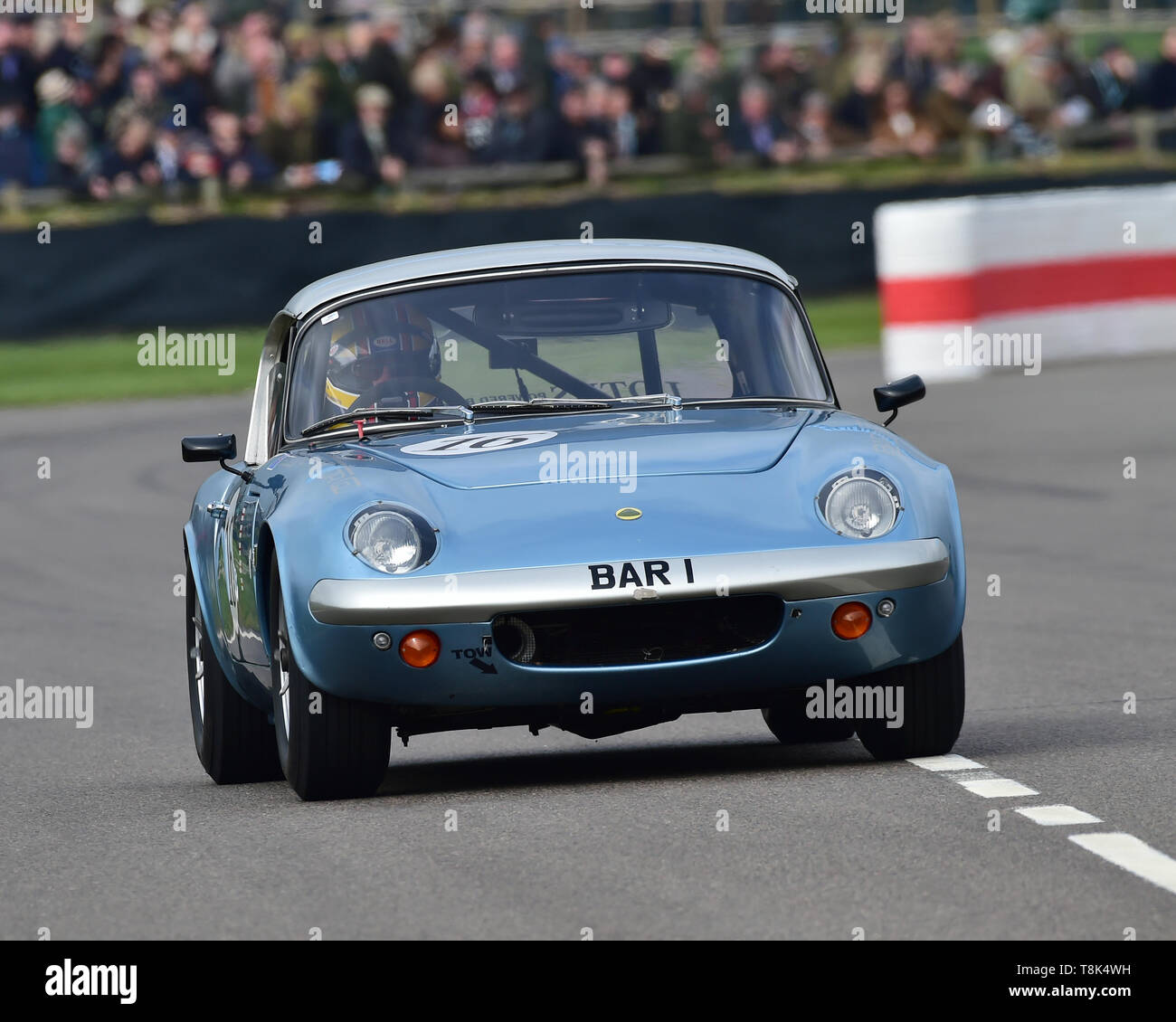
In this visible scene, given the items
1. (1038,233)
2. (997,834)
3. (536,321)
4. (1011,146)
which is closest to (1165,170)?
(1011,146)

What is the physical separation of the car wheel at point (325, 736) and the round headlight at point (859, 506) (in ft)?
3.93

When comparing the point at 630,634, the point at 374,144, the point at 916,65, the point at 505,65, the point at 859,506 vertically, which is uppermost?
A: the point at 505,65

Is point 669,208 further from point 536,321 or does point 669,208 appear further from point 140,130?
point 536,321

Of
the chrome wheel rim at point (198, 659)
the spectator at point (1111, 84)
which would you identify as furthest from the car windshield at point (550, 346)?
the spectator at point (1111, 84)

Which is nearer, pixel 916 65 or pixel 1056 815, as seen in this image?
pixel 1056 815

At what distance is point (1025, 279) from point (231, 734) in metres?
15.6

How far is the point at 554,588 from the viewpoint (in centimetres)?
627

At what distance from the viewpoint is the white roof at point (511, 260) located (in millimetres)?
7605

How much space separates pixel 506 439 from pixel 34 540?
8407 mm

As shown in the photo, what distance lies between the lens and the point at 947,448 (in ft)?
55.8

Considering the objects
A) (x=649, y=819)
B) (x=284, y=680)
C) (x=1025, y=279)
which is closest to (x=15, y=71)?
(x=1025, y=279)

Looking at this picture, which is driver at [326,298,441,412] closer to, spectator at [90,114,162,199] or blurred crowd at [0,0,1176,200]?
blurred crowd at [0,0,1176,200]

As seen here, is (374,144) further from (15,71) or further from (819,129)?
(819,129)

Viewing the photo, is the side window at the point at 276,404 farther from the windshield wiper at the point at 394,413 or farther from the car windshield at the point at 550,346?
the windshield wiper at the point at 394,413
